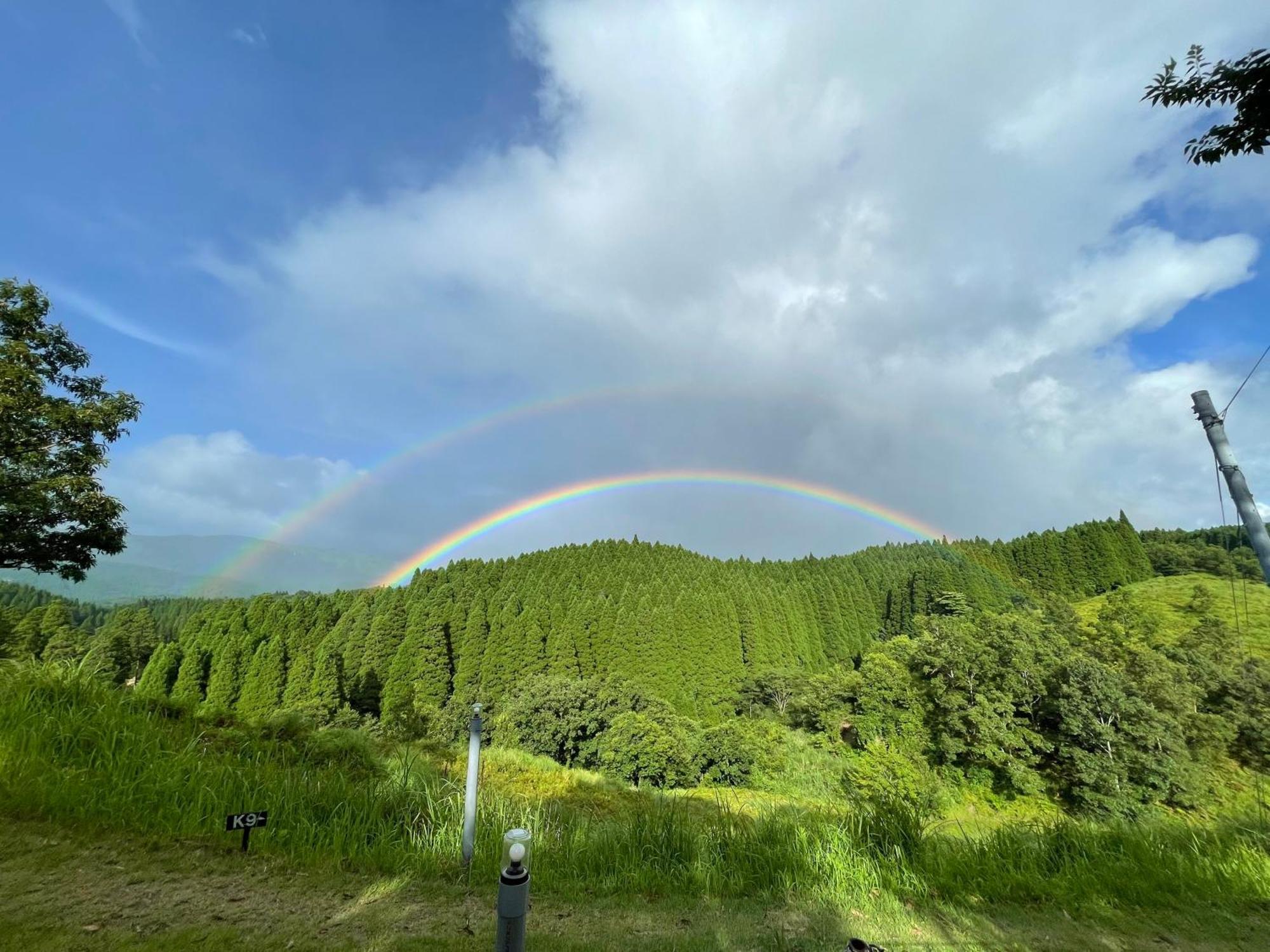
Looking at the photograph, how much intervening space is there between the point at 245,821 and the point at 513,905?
252 cm

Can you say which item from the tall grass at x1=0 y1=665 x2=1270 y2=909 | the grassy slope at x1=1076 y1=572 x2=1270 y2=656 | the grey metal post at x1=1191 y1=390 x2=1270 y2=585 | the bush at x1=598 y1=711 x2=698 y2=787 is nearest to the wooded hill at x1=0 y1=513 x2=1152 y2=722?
the grassy slope at x1=1076 y1=572 x2=1270 y2=656

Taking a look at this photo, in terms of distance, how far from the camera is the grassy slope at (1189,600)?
46406 mm

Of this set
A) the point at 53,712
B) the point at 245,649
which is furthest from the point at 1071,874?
the point at 245,649

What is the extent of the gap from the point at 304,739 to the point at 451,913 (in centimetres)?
489

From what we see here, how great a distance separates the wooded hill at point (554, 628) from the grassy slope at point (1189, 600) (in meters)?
10.3

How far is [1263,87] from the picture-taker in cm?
390

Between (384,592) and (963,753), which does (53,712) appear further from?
(384,592)

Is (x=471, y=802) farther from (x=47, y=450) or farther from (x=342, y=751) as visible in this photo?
(x=47, y=450)

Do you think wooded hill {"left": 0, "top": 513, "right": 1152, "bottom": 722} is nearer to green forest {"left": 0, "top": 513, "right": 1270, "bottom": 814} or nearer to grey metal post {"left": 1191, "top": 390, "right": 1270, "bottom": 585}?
green forest {"left": 0, "top": 513, "right": 1270, "bottom": 814}

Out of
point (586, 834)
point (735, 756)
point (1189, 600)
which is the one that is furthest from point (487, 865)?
point (1189, 600)

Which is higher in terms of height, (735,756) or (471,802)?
(471,802)

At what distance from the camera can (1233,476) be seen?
558 centimetres

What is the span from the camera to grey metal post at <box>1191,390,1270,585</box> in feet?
17.4

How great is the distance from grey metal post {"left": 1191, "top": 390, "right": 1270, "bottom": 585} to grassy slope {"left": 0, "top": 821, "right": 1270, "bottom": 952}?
345 centimetres
